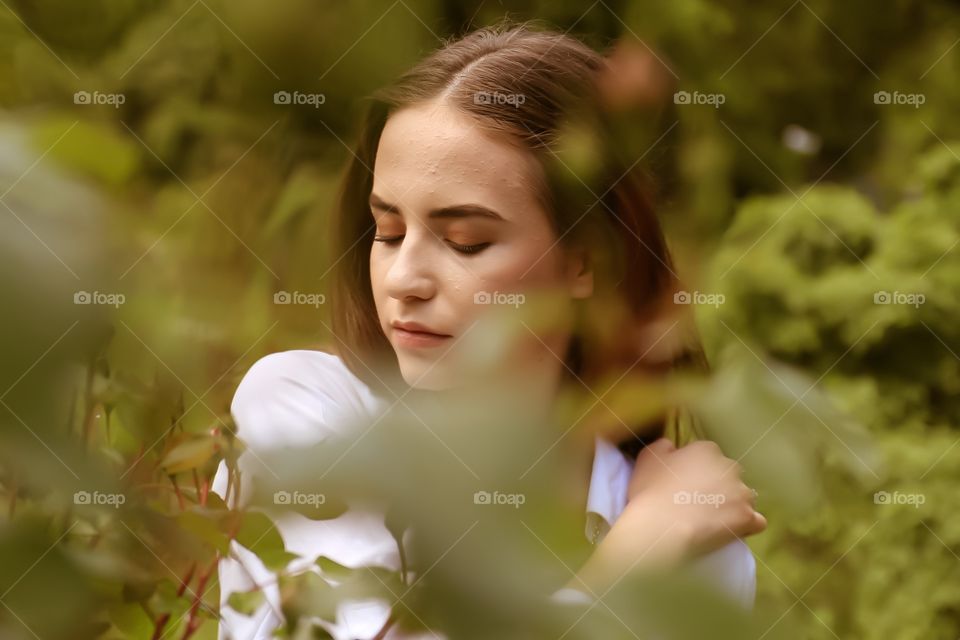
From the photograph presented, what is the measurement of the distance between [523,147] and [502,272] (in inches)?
7.5

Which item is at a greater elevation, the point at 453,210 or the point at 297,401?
the point at 453,210

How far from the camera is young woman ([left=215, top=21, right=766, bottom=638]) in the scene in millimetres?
376

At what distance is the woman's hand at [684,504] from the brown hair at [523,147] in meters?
0.11

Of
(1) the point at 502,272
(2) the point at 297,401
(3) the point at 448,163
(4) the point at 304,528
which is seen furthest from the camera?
(3) the point at 448,163

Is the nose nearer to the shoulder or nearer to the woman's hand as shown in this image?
the shoulder

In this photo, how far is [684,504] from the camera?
671 millimetres

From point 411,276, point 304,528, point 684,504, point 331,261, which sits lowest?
point 304,528

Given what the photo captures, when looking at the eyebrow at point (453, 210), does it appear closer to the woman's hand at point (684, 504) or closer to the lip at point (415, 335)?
the lip at point (415, 335)

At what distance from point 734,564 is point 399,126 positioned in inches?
17.5

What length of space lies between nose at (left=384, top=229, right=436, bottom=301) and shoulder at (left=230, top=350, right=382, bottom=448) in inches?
2.2

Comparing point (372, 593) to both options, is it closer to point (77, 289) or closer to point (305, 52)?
point (77, 289)

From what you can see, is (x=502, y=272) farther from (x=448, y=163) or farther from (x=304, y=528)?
(x=304, y=528)

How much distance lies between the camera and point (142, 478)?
0.25 metres

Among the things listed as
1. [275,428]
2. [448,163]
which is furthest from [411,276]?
[275,428]
